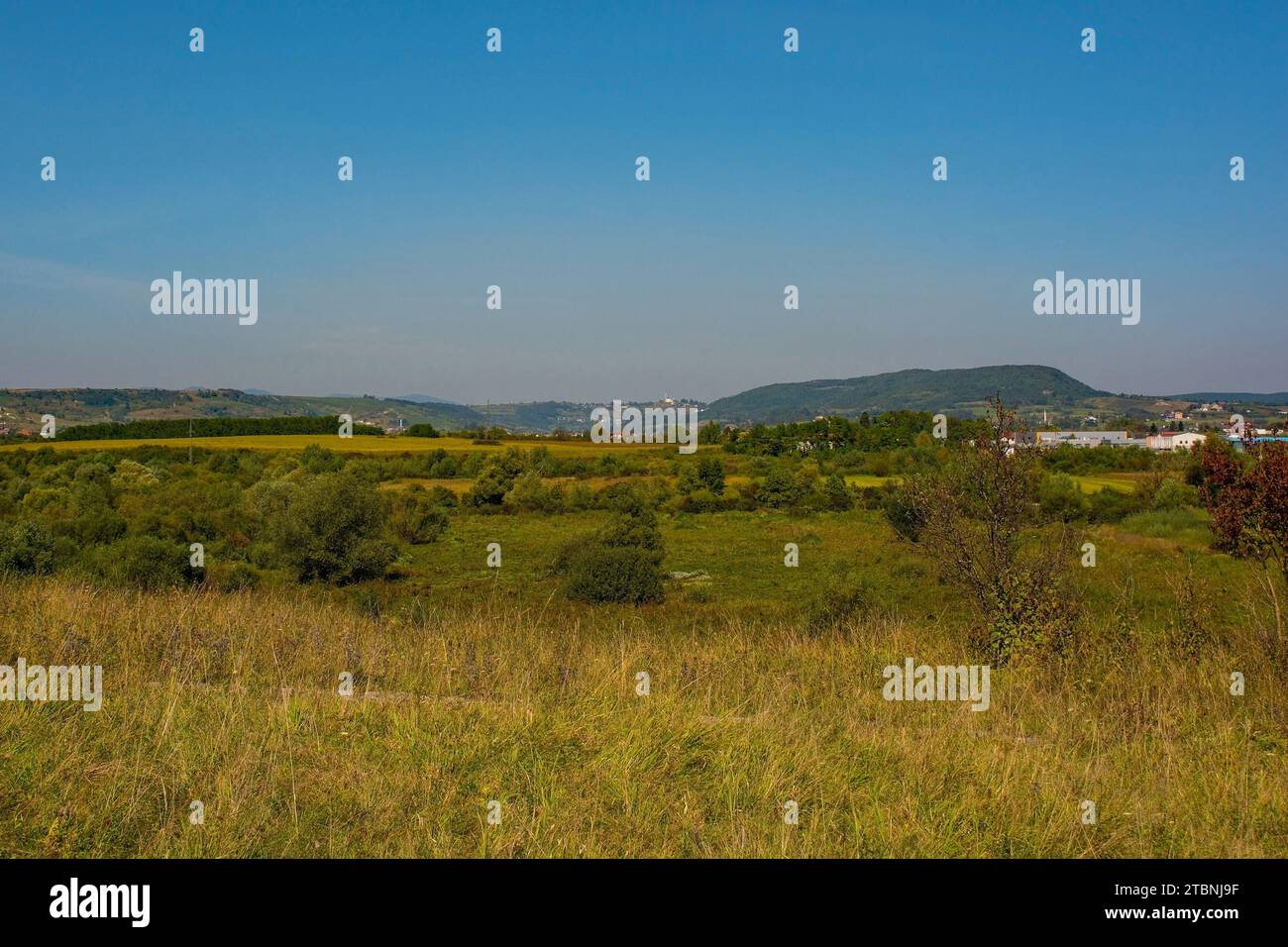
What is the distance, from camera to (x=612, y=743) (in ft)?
15.6

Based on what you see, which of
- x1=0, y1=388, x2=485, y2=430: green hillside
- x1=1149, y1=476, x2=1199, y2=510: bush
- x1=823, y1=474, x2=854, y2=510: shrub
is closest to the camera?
x1=1149, y1=476, x2=1199, y2=510: bush

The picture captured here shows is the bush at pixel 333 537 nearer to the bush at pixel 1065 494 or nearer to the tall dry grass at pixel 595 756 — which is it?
the tall dry grass at pixel 595 756

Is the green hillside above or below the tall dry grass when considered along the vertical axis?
above

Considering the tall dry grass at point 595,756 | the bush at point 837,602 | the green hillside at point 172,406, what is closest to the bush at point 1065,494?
the bush at point 837,602

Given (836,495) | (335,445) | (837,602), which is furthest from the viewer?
(335,445)

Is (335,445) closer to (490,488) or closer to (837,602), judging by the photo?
(490,488)

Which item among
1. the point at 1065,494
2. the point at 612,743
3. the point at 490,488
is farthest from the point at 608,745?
the point at 490,488

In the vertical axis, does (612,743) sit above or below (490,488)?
above

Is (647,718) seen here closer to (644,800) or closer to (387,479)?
(644,800)

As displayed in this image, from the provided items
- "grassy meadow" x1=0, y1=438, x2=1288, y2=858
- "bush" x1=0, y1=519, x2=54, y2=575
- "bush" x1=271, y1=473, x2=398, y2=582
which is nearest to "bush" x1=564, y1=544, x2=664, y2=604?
"bush" x1=271, y1=473, x2=398, y2=582

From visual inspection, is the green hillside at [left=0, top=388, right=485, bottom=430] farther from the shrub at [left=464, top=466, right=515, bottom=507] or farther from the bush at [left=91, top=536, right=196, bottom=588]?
the bush at [left=91, top=536, right=196, bottom=588]

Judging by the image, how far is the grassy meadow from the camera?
3768 millimetres

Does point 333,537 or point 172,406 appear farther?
point 172,406

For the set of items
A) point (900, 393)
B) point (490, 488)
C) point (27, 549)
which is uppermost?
point (900, 393)
